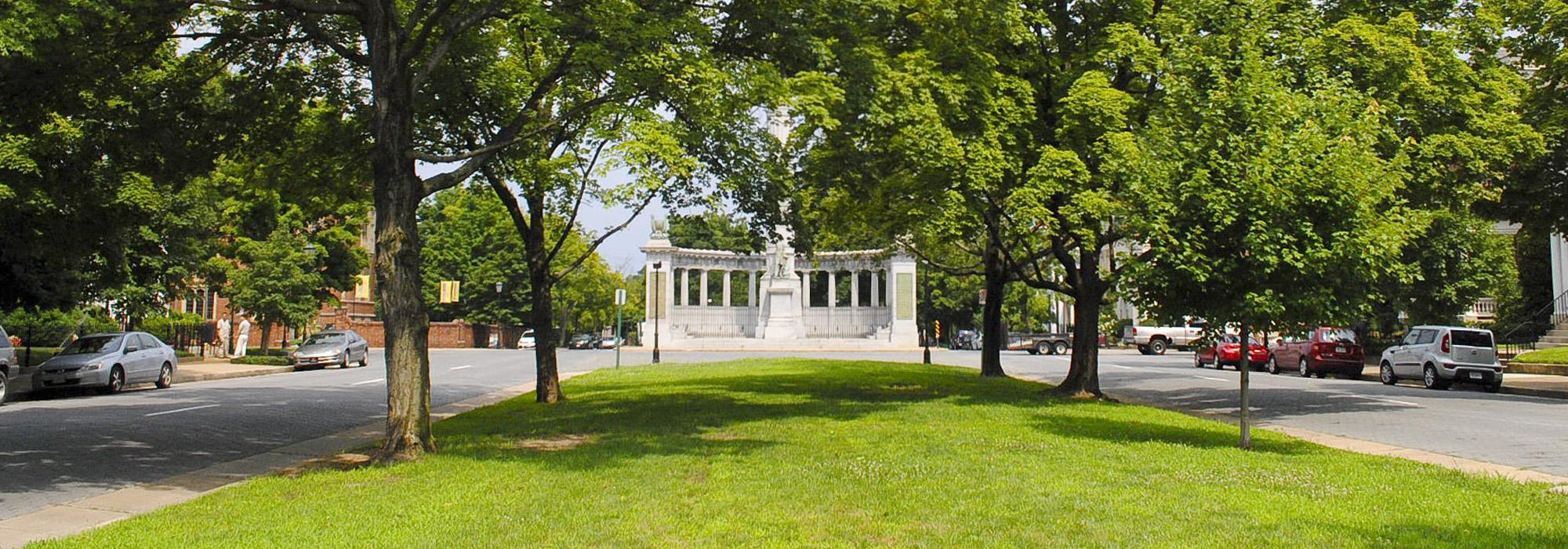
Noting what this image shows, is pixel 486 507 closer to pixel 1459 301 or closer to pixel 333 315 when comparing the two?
pixel 1459 301

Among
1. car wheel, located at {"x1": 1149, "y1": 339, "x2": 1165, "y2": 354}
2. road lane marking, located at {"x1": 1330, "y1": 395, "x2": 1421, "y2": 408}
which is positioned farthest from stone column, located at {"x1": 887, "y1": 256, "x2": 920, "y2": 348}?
road lane marking, located at {"x1": 1330, "y1": 395, "x2": 1421, "y2": 408}

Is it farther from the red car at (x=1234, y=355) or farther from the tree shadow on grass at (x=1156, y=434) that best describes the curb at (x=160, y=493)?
the red car at (x=1234, y=355)

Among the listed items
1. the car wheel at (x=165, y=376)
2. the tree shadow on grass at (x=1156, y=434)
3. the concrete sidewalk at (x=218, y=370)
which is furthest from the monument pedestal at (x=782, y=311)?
the tree shadow on grass at (x=1156, y=434)

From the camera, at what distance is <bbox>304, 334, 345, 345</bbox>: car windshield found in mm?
40906

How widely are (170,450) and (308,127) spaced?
550 centimetres

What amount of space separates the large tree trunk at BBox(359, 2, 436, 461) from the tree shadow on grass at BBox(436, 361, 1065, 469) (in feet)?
2.41

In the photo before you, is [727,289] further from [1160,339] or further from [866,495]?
[866,495]

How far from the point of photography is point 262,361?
42281 millimetres

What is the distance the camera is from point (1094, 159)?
19922mm

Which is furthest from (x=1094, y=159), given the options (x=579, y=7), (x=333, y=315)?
(x=333, y=315)

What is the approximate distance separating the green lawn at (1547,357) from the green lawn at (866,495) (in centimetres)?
2504

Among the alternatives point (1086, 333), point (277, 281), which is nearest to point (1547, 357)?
point (1086, 333)

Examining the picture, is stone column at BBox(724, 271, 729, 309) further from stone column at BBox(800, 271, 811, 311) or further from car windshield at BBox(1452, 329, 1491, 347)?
car windshield at BBox(1452, 329, 1491, 347)

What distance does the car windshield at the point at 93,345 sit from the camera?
25.3 m
